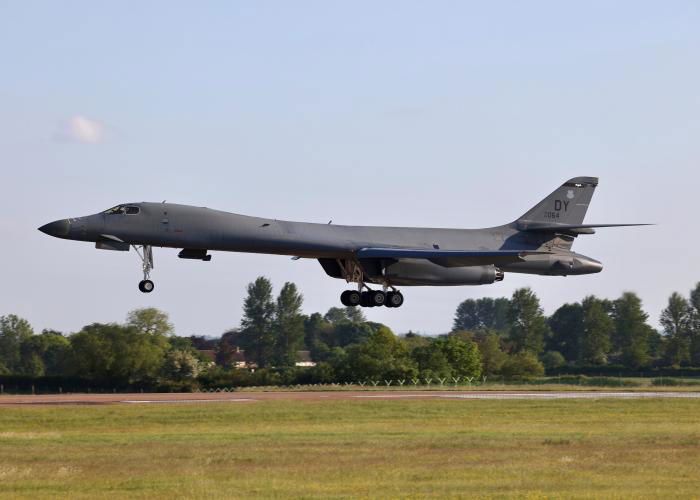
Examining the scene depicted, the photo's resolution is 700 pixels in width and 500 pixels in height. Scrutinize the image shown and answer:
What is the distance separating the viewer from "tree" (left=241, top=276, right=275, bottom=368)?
145 metres

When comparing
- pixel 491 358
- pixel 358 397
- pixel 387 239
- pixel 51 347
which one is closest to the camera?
pixel 387 239

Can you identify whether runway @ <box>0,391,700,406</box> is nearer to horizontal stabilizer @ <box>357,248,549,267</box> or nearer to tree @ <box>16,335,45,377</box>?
horizontal stabilizer @ <box>357,248,549,267</box>

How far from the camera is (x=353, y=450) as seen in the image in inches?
1433

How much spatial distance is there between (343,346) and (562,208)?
114286 mm

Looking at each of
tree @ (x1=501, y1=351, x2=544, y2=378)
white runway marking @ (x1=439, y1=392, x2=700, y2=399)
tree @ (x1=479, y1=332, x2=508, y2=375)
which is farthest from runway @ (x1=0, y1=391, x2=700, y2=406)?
tree @ (x1=479, y1=332, x2=508, y2=375)

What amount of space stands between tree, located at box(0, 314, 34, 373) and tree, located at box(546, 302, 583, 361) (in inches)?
2218

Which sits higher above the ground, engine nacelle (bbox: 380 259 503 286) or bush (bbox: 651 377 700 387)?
engine nacelle (bbox: 380 259 503 286)

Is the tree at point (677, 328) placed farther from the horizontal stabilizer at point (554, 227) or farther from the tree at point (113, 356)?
the horizontal stabilizer at point (554, 227)

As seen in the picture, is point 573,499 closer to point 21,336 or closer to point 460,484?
point 460,484

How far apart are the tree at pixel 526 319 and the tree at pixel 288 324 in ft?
83.1

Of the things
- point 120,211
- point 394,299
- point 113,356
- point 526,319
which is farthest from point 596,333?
point 120,211

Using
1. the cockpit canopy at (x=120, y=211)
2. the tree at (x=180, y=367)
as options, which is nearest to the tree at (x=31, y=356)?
the tree at (x=180, y=367)

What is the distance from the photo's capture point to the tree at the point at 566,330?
131 meters

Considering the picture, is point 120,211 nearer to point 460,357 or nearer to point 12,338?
point 460,357
